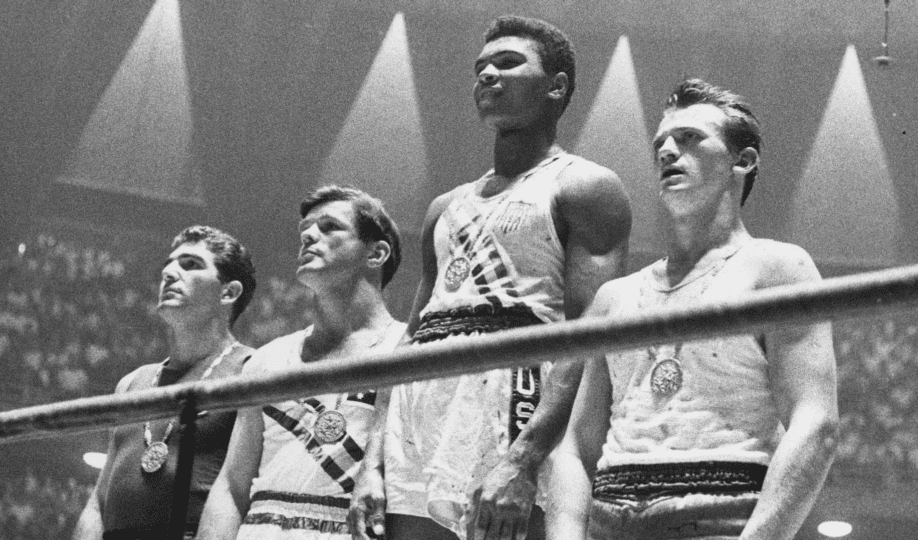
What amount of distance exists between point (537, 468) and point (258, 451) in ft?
3.38

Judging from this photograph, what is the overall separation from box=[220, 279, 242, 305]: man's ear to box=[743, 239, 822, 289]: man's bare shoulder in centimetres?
206

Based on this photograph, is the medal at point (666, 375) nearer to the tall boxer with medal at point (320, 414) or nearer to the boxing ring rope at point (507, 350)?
the tall boxer with medal at point (320, 414)

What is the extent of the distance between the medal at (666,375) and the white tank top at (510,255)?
0.46 meters

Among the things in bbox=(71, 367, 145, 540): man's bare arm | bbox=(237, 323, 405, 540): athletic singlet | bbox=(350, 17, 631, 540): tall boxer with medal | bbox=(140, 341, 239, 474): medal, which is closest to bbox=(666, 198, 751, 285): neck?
bbox=(350, 17, 631, 540): tall boxer with medal

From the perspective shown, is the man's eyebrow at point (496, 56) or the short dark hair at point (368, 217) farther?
the short dark hair at point (368, 217)

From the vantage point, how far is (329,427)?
3.52m

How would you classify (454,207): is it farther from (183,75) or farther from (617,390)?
(183,75)

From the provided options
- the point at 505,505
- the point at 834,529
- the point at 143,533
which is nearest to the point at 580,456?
the point at 505,505

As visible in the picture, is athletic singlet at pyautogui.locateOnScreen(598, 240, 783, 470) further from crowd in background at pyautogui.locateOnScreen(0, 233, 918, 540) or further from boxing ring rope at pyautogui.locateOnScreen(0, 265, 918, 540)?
crowd in background at pyautogui.locateOnScreen(0, 233, 918, 540)

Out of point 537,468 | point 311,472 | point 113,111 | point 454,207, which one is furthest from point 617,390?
point 113,111

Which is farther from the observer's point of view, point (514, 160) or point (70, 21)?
point (70, 21)

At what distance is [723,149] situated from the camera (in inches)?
111

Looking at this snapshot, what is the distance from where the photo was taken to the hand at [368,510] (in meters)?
3.03

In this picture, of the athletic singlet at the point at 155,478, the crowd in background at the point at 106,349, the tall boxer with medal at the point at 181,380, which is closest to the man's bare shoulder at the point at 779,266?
the tall boxer with medal at the point at 181,380
